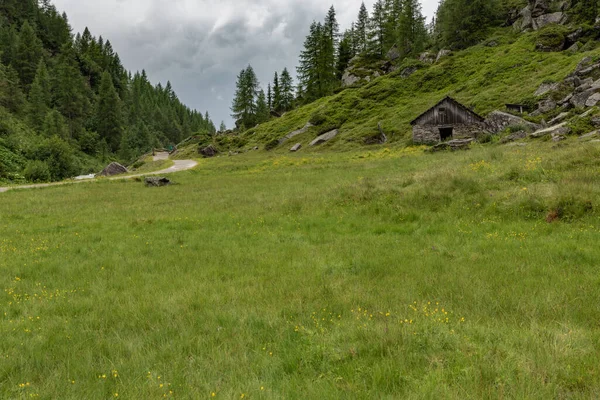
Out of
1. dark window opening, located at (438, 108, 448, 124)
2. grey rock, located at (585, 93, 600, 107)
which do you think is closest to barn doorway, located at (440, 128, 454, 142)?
dark window opening, located at (438, 108, 448, 124)

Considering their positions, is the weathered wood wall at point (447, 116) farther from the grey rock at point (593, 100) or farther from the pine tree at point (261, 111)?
the pine tree at point (261, 111)

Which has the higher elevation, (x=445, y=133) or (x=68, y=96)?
(x=68, y=96)

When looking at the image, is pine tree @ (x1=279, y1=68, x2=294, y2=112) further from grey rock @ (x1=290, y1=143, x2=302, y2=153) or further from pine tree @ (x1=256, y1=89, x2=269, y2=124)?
grey rock @ (x1=290, y1=143, x2=302, y2=153)

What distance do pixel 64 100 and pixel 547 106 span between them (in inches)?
4261

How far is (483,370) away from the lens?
3568 mm

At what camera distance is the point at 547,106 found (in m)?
35.7

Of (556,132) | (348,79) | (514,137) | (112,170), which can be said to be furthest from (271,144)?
(556,132)

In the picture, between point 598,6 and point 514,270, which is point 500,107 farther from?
point 514,270

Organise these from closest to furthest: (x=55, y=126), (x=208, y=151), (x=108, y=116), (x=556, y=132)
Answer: (x=556, y=132)
(x=55, y=126)
(x=208, y=151)
(x=108, y=116)

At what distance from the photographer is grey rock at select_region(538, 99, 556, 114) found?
35.2 m

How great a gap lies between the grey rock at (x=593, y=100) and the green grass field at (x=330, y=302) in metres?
20.2

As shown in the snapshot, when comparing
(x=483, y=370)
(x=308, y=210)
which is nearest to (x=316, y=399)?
(x=483, y=370)

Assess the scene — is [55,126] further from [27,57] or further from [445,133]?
[445,133]

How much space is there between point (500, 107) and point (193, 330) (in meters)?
50.4
